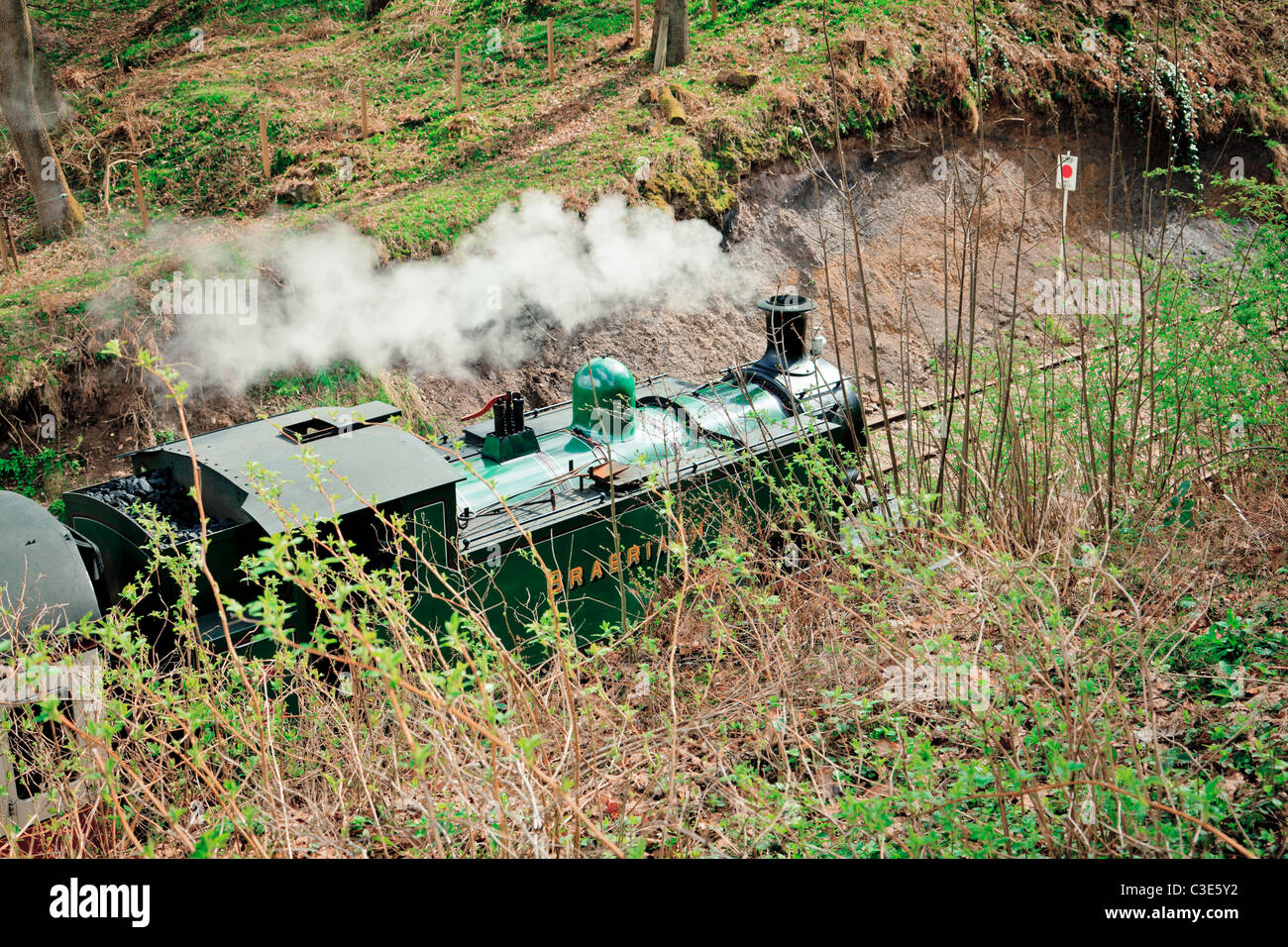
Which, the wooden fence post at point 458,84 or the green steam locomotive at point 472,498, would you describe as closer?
the green steam locomotive at point 472,498

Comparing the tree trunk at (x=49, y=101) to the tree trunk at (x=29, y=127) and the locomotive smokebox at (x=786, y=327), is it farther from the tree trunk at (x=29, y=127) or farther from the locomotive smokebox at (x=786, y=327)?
the locomotive smokebox at (x=786, y=327)

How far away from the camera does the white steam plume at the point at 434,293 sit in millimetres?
11289

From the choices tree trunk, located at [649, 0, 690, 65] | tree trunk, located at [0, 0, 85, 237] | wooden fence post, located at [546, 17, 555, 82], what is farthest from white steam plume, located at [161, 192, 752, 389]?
wooden fence post, located at [546, 17, 555, 82]

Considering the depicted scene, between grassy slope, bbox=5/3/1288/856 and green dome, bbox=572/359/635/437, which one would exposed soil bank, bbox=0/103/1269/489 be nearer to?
grassy slope, bbox=5/3/1288/856

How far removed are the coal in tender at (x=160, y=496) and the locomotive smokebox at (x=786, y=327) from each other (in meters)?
4.77

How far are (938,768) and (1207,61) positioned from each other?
1959cm

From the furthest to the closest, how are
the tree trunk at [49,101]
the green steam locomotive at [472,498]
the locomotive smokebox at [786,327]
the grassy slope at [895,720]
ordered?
the tree trunk at [49,101] → the locomotive smokebox at [786,327] → the green steam locomotive at [472,498] → the grassy slope at [895,720]

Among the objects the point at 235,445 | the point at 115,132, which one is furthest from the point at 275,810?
the point at 115,132

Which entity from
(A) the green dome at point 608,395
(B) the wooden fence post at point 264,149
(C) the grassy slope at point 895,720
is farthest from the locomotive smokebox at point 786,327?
(B) the wooden fence post at point 264,149

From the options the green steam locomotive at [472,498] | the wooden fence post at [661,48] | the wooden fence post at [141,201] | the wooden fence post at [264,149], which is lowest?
the green steam locomotive at [472,498]

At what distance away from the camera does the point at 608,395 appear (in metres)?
7.86

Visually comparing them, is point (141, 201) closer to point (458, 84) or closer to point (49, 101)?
point (49, 101)

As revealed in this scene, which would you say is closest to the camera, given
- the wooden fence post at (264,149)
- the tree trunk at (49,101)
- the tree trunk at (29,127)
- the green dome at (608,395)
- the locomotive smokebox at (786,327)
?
the green dome at (608,395)

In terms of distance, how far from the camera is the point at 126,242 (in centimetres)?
1295
